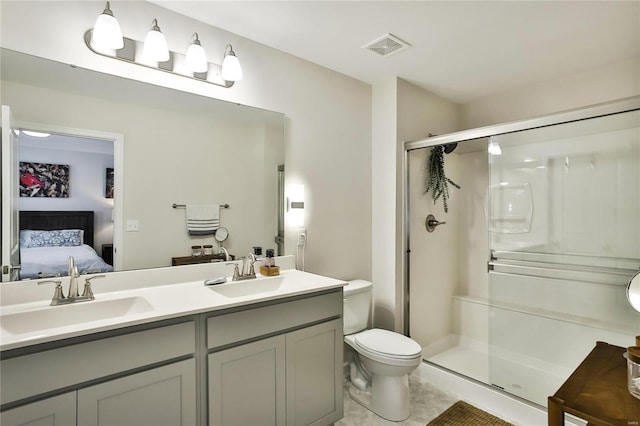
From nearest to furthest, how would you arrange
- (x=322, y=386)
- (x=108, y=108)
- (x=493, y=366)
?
(x=108, y=108)
(x=322, y=386)
(x=493, y=366)

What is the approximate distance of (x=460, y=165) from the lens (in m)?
3.34

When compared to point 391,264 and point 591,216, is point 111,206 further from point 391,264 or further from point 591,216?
point 591,216

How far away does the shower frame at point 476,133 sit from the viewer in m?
1.78

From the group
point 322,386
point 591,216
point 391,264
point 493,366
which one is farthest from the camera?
point 391,264

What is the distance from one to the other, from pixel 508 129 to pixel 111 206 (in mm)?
2377

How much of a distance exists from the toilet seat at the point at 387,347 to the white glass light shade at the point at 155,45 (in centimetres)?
208

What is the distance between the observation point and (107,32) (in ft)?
5.08

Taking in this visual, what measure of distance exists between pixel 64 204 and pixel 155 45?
899 mm

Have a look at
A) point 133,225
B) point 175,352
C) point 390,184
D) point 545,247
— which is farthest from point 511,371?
point 133,225

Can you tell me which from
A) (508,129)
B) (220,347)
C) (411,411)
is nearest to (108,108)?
(220,347)

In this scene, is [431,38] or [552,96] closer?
[431,38]

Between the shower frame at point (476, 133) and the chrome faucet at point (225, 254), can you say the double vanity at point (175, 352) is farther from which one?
the shower frame at point (476, 133)

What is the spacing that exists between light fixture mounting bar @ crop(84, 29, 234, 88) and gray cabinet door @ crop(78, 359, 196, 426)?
147cm

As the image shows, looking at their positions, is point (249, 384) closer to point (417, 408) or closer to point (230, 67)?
point (417, 408)
